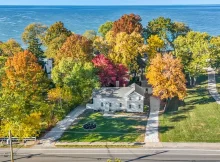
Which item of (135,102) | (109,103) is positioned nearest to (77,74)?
(109,103)

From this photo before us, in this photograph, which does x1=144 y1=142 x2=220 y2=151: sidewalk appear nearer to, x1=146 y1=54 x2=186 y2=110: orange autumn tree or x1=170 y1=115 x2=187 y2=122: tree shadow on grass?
x1=170 y1=115 x2=187 y2=122: tree shadow on grass

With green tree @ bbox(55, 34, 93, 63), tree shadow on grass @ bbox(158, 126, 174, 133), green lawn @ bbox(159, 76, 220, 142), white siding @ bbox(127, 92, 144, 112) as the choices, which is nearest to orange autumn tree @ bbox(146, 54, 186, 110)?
white siding @ bbox(127, 92, 144, 112)

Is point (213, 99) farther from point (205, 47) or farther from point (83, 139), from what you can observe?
point (83, 139)

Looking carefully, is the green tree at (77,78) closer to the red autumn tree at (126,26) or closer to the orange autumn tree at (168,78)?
the orange autumn tree at (168,78)

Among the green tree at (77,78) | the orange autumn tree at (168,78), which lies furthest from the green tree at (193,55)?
the green tree at (77,78)

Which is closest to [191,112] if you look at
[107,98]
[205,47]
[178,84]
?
[178,84]

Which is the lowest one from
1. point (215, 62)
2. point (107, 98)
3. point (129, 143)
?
point (129, 143)
